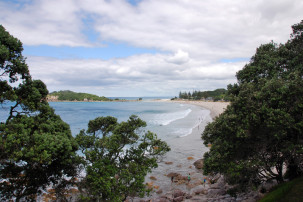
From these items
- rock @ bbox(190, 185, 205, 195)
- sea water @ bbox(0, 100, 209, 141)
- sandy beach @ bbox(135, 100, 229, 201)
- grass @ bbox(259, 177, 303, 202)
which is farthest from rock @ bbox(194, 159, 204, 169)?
sea water @ bbox(0, 100, 209, 141)

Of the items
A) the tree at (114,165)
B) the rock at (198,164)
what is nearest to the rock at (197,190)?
the rock at (198,164)

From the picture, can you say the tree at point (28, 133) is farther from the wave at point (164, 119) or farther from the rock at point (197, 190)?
the wave at point (164, 119)

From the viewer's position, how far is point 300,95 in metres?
11.1

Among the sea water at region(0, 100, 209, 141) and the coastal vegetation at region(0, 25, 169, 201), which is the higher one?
the coastal vegetation at region(0, 25, 169, 201)

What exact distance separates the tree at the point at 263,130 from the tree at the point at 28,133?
349 inches

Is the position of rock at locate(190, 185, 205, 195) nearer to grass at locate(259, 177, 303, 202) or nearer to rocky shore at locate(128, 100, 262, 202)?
rocky shore at locate(128, 100, 262, 202)

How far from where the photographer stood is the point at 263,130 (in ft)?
38.7

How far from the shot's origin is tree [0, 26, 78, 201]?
28.9 ft

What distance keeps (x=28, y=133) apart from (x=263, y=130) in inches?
481

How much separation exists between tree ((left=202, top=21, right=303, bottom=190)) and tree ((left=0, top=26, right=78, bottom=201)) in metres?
8.86

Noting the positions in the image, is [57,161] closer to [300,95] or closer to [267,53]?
[300,95]

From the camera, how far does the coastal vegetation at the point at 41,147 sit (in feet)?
29.5

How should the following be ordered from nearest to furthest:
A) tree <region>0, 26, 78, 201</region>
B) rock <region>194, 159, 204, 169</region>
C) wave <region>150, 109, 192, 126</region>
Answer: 1. tree <region>0, 26, 78, 201</region>
2. rock <region>194, 159, 204, 169</region>
3. wave <region>150, 109, 192, 126</region>

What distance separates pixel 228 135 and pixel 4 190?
12567mm
